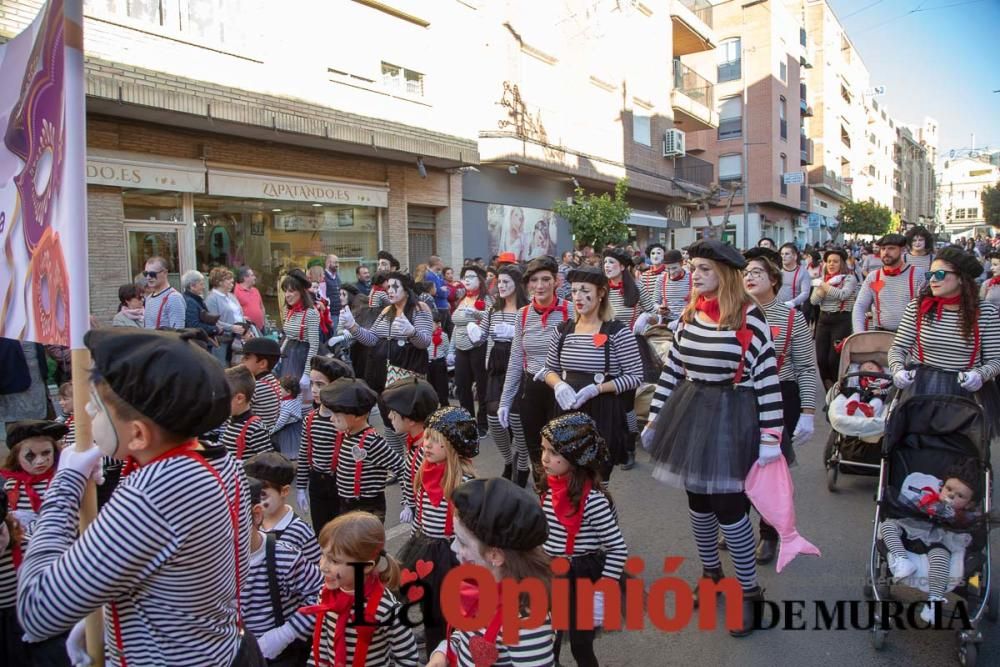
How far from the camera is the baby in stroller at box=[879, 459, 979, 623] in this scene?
138 inches

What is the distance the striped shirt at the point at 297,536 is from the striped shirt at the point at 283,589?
7 centimetres

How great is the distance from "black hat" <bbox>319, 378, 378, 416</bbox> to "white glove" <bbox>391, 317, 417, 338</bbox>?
104 inches

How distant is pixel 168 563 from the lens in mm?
1710

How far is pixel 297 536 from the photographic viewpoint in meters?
3.14

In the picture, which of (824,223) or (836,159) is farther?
(836,159)

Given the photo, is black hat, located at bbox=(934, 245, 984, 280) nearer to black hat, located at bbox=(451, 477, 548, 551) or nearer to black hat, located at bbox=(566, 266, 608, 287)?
black hat, located at bbox=(566, 266, 608, 287)

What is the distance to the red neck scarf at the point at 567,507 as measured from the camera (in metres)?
3.22

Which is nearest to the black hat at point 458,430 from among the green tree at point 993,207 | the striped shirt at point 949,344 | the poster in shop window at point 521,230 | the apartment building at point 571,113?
the striped shirt at point 949,344

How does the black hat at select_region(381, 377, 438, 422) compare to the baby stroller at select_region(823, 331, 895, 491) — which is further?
the baby stroller at select_region(823, 331, 895, 491)

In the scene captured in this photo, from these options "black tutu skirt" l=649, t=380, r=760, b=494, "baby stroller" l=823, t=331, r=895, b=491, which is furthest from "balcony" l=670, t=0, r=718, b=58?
"black tutu skirt" l=649, t=380, r=760, b=494

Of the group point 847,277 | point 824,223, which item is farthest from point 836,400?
point 824,223

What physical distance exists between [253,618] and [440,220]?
647 inches

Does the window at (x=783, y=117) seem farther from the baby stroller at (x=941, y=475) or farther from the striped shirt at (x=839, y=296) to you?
Answer: the baby stroller at (x=941, y=475)

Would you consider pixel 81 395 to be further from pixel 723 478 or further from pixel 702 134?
pixel 702 134
